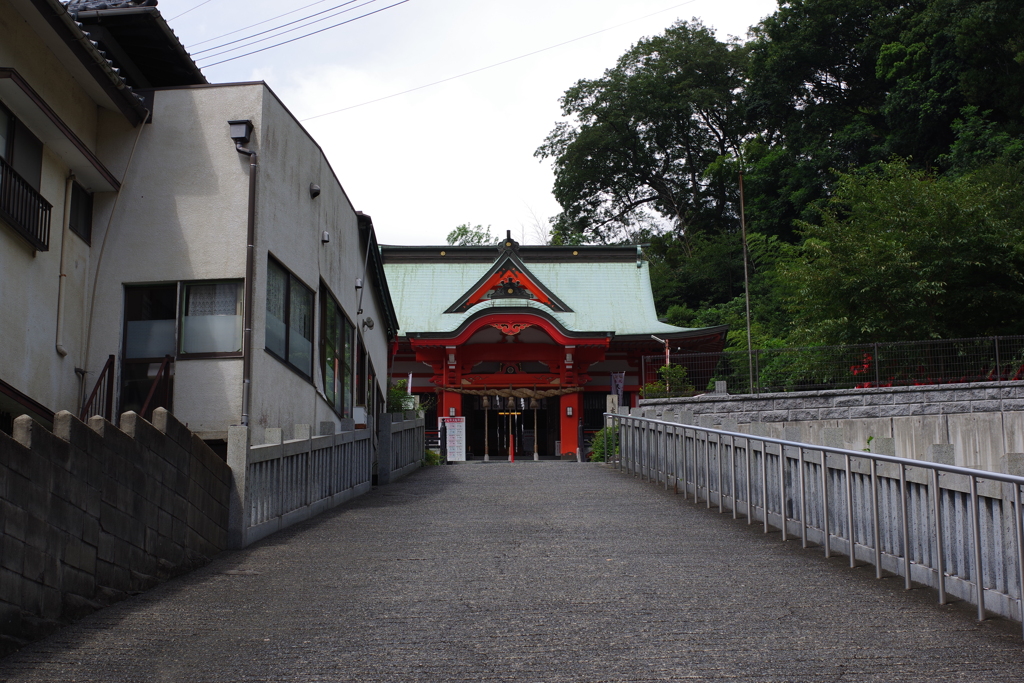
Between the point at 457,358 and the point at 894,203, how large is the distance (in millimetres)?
13862

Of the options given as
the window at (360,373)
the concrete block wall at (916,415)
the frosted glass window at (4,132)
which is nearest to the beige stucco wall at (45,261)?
the frosted glass window at (4,132)

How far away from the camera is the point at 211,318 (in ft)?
35.0

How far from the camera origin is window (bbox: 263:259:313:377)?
11156 millimetres

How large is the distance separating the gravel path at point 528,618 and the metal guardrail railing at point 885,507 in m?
0.21

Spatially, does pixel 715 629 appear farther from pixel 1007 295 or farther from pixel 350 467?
pixel 1007 295

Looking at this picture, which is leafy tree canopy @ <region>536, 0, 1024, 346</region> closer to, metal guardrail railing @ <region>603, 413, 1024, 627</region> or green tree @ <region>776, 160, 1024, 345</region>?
green tree @ <region>776, 160, 1024, 345</region>

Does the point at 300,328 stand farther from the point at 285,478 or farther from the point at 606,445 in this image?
the point at 606,445

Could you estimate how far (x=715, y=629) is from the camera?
5.14m

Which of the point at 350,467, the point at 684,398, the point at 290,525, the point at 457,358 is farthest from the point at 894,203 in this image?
the point at 290,525

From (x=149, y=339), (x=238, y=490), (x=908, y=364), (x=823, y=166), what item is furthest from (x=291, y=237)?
(x=823, y=166)

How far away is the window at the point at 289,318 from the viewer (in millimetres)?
11156

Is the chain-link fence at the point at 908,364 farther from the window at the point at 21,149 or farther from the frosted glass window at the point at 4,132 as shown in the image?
the frosted glass window at the point at 4,132

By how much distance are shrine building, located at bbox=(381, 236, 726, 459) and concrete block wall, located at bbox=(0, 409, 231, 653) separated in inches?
771

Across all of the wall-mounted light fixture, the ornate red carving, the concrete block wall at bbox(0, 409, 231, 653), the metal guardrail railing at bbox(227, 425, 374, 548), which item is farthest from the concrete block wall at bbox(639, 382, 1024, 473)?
the concrete block wall at bbox(0, 409, 231, 653)
